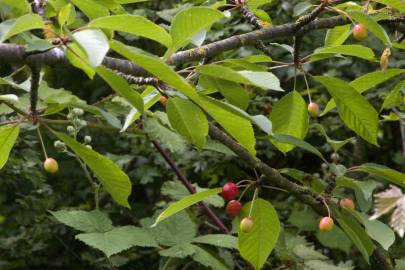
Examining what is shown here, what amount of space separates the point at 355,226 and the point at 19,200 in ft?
4.01

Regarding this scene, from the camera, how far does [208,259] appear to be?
173 centimetres

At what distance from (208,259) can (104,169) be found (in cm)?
61

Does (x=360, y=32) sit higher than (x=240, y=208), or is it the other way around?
(x=360, y=32)

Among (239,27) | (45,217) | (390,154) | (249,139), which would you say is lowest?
(390,154)

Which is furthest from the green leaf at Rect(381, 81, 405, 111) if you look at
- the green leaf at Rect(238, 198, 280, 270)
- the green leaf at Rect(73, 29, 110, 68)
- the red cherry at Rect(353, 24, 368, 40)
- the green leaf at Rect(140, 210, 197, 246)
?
the green leaf at Rect(73, 29, 110, 68)

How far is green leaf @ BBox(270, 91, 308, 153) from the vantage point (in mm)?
1403

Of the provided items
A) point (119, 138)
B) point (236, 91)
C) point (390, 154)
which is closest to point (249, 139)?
point (236, 91)

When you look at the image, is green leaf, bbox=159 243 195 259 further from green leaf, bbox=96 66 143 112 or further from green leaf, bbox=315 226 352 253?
green leaf, bbox=96 66 143 112

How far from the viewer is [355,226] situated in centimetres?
144

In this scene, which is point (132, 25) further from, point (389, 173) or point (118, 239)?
point (118, 239)

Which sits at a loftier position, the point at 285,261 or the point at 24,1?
the point at 24,1

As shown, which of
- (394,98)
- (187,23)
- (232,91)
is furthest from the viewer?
Result: (394,98)

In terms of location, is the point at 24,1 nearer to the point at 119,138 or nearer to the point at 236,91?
the point at 236,91

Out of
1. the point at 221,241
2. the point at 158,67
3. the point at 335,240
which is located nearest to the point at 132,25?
the point at 158,67
